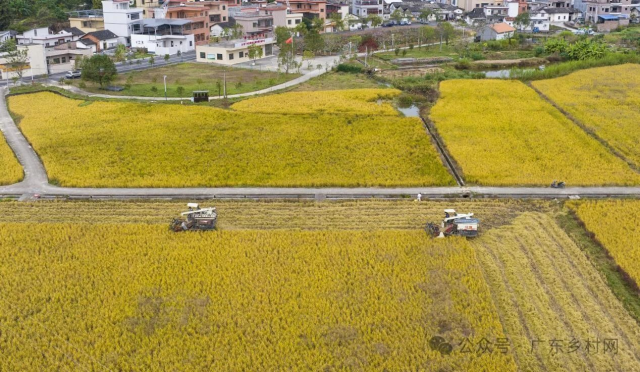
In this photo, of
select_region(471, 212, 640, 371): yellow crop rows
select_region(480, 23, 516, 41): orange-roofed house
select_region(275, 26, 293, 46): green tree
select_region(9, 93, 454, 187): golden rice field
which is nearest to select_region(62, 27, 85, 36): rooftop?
select_region(275, 26, 293, 46): green tree

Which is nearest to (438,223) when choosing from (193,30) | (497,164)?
(497,164)

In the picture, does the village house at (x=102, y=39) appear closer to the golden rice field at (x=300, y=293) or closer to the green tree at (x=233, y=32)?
the green tree at (x=233, y=32)

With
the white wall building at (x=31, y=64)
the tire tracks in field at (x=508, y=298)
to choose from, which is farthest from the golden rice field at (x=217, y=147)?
the white wall building at (x=31, y=64)

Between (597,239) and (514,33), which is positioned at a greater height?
(514,33)

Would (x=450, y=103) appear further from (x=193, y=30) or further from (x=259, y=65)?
(x=193, y=30)

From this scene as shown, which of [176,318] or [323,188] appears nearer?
[176,318]

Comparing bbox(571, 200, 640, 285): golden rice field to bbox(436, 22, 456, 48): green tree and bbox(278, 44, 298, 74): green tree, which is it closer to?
bbox(278, 44, 298, 74): green tree

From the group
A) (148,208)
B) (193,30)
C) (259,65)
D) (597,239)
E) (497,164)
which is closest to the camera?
(597,239)
